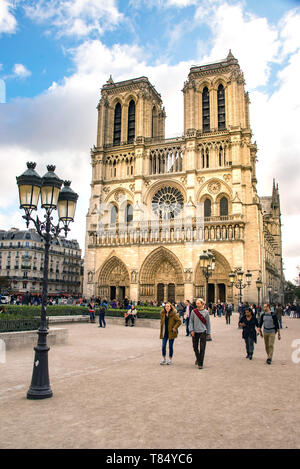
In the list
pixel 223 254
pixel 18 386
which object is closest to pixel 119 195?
pixel 223 254

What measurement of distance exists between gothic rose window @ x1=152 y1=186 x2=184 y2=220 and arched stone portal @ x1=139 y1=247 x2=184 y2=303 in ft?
12.6

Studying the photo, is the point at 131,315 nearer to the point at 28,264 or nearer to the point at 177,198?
the point at 177,198

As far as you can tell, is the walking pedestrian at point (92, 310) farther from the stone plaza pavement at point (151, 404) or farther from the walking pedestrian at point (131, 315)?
the stone plaza pavement at point (151, 404)

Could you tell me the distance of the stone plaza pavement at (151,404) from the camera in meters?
3.62

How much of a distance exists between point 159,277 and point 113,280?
487 centimetres

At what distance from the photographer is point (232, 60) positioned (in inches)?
1410

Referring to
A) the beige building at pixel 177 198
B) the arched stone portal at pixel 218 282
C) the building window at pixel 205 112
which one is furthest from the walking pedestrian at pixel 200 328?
the building window at pixel 205 112

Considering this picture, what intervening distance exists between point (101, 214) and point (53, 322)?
69.6 ft

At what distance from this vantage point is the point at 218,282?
3166 centimetres

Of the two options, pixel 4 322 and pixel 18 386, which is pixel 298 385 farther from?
pixel 4 322

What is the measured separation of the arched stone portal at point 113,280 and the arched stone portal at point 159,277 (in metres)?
2.11

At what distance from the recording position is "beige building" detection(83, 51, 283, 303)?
31859 mm

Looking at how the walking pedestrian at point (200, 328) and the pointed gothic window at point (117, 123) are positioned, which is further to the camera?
the pointed gothic window at point (117, 123)

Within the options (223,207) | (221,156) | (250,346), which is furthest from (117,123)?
(250,346)
